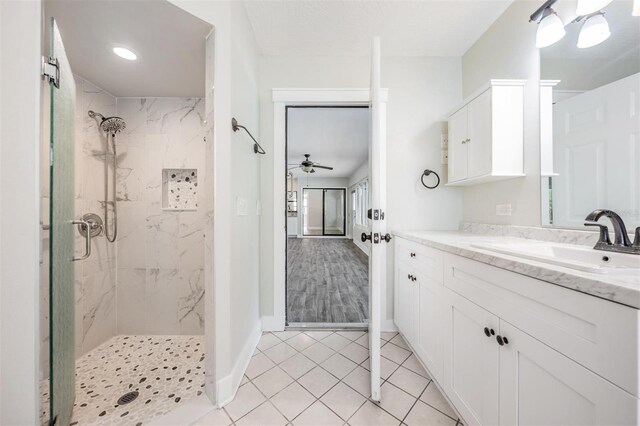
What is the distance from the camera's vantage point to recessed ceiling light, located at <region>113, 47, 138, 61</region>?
1365 mm

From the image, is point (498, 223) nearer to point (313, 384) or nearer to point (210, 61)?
point (313, 384)

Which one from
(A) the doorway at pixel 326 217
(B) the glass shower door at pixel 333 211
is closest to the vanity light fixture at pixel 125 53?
(A) the doorway at pixel 326 217

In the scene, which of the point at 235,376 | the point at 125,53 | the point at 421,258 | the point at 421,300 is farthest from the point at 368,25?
the point at 235,376

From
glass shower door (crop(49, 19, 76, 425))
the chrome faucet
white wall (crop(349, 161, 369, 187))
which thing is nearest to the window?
white wall (crop(349, 161, 369, 187))

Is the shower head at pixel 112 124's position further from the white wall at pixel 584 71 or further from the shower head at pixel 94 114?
the white wall at pixel 584 71

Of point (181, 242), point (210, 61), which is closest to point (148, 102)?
point (210, 61)

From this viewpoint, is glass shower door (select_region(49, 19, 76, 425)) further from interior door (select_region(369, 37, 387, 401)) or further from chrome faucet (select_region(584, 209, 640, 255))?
chrome faucet (select_region(584, 209, 640, 255))

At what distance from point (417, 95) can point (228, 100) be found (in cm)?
173

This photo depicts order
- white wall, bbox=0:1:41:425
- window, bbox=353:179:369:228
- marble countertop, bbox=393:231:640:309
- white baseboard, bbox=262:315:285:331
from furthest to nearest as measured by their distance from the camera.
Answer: window, bbox=353:179:369:228 < white baseboard, bbox=262:315:285:331 < white wall, bbox=0:1:41:425 < marble countertop, bbox=393:231:640:309

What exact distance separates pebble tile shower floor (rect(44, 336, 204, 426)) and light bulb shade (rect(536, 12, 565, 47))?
2939 mm

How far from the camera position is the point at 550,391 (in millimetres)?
691

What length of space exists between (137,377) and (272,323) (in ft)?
3.18

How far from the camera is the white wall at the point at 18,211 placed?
791 millimetres

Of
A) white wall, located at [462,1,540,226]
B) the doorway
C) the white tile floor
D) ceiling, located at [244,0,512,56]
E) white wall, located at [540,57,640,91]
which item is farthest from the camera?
the doorway
